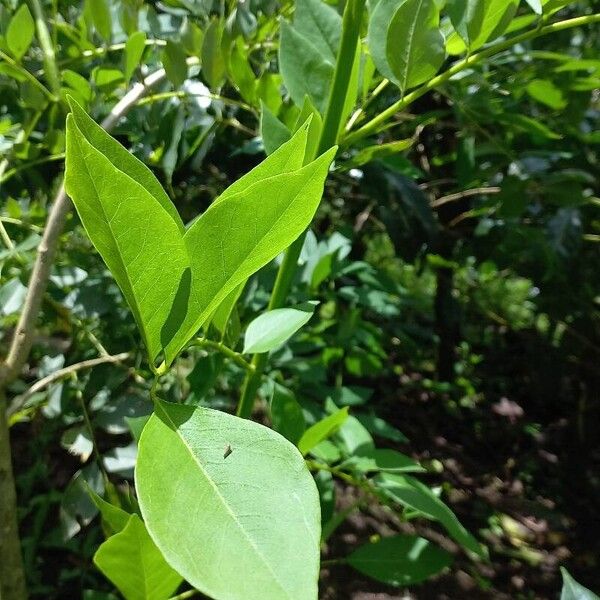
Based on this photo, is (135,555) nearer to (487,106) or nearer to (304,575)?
(304,575)

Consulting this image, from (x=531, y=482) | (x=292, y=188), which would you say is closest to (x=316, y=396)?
(x=292, y=188)

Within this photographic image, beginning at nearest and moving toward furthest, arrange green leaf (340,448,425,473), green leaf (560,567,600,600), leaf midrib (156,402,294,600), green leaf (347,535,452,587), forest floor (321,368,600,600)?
leaf midrib (156,402,294,600)
green leaf (560,567,600,600)
green leaf (340,448,425,473)
green leaf (347,535,452,587)
forest floor (321,368,600,600)

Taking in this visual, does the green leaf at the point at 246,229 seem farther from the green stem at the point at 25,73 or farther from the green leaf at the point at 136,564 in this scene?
the green stem at the point at 25,73

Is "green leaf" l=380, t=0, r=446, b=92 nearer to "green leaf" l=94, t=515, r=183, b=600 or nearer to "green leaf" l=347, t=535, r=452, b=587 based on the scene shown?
"green leaf" l=94, t=515, r=183, b=600

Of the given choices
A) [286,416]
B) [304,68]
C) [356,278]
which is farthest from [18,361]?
[356,278]

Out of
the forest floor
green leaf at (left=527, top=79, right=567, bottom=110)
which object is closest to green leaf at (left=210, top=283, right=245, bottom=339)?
green leaf at (left=527, top=79, right=567, bottom=110)

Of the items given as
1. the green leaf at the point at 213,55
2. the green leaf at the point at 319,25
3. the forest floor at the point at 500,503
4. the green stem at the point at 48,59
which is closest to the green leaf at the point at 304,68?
the green leaf at the point at 319,25
